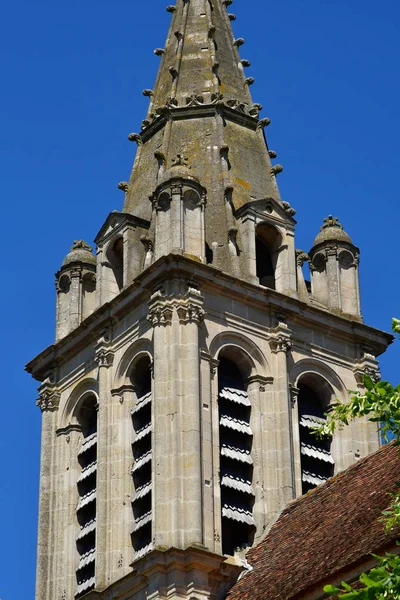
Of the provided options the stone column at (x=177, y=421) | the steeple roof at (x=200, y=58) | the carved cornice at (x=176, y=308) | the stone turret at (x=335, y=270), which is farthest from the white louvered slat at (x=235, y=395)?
the steeple roof at (x=200, y=58)

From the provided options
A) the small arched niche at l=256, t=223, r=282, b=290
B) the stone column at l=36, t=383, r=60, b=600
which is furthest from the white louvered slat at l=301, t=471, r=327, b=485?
the stone column at l=36, t=383, r=60, b=600

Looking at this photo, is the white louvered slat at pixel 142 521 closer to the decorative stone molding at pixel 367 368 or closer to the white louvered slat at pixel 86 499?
the white louvered slat at pixel 86 499

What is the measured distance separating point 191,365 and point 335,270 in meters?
6.13

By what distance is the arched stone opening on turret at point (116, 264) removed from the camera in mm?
39625

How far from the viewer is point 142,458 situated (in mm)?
36094

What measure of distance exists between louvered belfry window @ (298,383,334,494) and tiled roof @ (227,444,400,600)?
193 cm

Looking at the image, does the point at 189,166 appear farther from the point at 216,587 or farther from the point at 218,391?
the point at 216,587

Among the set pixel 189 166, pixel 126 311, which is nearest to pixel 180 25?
pixel 189 166

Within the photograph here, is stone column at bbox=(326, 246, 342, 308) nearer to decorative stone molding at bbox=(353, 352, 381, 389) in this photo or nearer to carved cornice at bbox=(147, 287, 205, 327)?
decorative stone molding at bbox=(353, 352, 381, 389)

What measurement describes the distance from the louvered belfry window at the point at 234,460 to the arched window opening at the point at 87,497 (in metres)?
3.20

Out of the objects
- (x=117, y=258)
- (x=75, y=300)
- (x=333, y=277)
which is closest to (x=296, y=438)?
(x=333, y=277)

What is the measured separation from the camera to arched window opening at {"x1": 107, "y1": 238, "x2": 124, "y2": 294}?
39875 millimetres

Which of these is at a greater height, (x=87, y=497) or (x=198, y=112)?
(x=198, y=112)

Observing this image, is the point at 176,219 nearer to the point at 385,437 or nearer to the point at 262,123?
the point at 262,123
